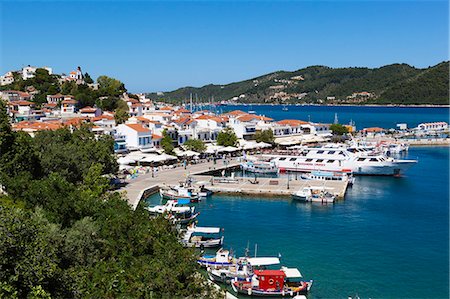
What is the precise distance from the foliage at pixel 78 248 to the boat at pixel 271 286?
3.58 m

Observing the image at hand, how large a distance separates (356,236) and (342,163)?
19335 mm

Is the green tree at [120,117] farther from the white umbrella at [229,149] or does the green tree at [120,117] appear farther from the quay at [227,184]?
the quay at [227,184]

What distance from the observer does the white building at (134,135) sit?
43406 millimetres

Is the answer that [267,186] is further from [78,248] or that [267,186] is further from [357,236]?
[78,248]

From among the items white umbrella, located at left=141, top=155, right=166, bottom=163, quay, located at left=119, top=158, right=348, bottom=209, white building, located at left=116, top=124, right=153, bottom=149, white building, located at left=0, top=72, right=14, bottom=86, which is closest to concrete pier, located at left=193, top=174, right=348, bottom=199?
quay, located at left=119, top=158, right=348, bottom=209

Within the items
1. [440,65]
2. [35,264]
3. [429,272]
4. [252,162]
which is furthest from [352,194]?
[440,65]

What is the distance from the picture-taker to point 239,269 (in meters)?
17.5

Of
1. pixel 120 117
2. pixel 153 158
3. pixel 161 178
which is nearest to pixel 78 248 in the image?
pixel 161 178

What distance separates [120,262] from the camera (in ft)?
40.7

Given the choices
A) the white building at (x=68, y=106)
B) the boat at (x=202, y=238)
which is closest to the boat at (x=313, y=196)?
the boat at (x=202, y=238)

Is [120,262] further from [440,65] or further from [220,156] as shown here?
[440,65]

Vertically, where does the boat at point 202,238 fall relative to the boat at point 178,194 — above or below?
below

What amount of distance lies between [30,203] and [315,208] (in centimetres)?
1771

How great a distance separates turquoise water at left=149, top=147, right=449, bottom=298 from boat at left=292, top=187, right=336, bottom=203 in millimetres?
652
